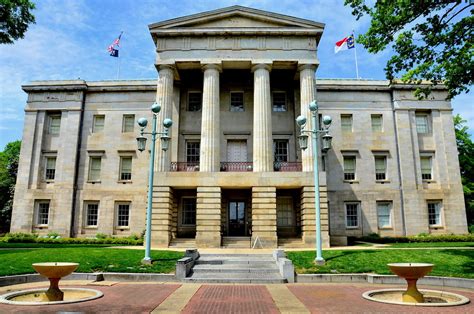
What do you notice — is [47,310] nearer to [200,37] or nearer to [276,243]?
[276,243]

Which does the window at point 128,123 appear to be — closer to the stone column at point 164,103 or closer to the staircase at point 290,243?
the stone column at point 164,103

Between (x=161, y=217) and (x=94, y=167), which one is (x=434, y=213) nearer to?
(x=161, y=217)

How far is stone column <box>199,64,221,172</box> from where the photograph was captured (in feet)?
88.4

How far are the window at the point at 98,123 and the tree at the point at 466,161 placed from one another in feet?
126

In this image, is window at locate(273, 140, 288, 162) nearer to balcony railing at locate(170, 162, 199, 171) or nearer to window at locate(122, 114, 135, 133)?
balcony railing at locate(170, 162, 199, 171)

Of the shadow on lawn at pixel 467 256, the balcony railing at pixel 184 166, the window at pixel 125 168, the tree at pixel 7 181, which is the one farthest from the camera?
the tree at pixel 7 181

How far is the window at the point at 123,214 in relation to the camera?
1341 inches

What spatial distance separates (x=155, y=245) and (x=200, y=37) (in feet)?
54.2

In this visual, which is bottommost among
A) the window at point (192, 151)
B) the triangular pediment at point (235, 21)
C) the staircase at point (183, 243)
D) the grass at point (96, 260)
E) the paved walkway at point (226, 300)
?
the paved walkway at point (226, 300)

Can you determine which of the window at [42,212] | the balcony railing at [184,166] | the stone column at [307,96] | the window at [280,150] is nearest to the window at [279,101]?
the window at [280,150]

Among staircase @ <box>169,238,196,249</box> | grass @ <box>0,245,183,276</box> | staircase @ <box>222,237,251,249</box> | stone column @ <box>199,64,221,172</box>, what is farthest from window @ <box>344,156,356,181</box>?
grass @ <box>0,245,183,276</box>

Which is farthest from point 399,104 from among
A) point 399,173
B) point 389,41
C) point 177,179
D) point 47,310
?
point 47,310

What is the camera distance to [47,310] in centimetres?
914

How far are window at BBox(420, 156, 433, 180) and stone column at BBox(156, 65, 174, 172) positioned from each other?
937 inches
